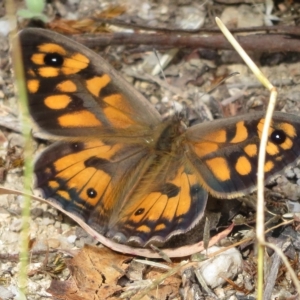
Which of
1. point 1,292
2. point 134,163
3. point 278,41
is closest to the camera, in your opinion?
point 1,292

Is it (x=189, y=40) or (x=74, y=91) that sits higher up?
(x=74, y=91)

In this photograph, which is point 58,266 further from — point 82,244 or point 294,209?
point 294,209

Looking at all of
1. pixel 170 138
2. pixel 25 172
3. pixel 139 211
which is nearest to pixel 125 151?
pixel 170 138

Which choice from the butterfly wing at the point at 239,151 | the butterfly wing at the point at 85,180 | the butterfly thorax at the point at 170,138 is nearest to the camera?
the butterfly wing at the point at 239,151

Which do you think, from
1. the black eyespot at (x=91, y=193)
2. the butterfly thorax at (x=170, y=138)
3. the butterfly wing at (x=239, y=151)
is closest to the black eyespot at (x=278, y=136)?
the butterfly wing at (x=239, y=151)

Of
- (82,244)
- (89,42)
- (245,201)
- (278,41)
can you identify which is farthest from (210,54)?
(82,244)

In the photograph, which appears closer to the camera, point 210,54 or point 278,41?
point 278,41

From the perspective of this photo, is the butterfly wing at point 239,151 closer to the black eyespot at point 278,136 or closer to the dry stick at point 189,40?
the black eyespot at point 278,136

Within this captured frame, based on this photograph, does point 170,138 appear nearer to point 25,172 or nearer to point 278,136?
point 278,136
